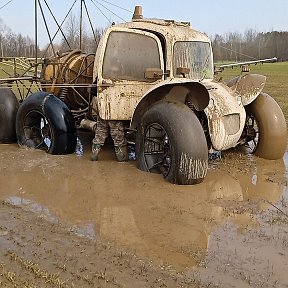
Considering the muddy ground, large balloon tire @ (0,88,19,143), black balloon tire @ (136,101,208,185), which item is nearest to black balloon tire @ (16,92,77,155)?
the muddy ground

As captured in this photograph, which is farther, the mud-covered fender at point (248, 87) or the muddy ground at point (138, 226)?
the mud-covered fender at point (248, 87)

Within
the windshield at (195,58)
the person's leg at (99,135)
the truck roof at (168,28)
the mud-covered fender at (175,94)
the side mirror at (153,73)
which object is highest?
the truck roof at (168,28)

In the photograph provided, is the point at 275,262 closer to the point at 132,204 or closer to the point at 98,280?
the point at 98,280

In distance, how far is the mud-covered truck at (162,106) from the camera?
22.3 feet

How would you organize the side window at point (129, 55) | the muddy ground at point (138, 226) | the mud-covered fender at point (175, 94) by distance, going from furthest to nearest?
1. the side window at point (129, 55)
2. the mud-covered fender at point (175, 94)
3. the muddy ground at point (138, 226)

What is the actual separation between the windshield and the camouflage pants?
47.5 inches

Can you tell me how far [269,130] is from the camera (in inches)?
324

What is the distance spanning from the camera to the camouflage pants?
7.99 metres

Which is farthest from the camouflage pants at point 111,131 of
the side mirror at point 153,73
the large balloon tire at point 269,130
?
the large balloon tire at point 269,130

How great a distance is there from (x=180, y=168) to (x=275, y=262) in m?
2.41

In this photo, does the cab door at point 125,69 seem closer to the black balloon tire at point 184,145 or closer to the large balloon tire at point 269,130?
the black balloon tire at point 184,145

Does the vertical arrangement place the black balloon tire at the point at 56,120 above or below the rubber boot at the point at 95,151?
above

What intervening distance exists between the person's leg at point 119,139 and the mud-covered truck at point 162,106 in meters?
0.16

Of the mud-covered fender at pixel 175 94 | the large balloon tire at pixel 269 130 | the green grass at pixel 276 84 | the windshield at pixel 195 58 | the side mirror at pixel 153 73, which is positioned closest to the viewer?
the mud-covered fender at pixel 175 94
